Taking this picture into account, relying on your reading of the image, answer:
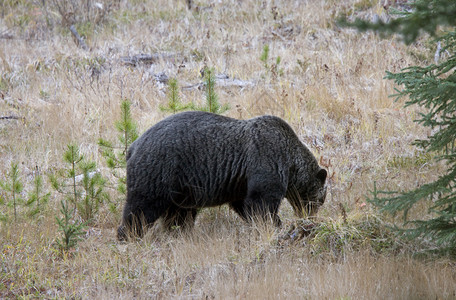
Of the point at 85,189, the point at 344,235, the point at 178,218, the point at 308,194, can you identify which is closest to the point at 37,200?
the point at 85,189

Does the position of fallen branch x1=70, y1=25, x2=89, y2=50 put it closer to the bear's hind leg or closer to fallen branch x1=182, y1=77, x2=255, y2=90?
fallen branch x1=182, y1=77, x2=255, y2=90

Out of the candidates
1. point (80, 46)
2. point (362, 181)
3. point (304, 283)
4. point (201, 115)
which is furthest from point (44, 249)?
point (80, 46)

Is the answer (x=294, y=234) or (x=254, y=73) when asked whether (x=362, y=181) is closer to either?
(x=294, y=234)

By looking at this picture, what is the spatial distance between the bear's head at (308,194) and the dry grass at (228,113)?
0.19 m

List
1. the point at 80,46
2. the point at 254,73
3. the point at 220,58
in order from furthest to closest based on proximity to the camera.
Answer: the point at 80,46, the point at 220,58, the point at 254,73

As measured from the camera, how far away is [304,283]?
17.4 ft

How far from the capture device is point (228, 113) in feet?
35.3

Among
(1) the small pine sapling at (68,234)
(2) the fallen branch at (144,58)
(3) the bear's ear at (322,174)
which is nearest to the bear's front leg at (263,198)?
(3) the bear's ear at (322,174)

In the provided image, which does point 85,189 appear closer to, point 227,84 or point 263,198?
point 263,198

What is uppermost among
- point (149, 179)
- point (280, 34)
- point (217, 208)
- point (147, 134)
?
point (280, 34)

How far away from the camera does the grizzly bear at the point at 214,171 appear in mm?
6668

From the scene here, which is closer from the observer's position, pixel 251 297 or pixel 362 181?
pixel 251 297

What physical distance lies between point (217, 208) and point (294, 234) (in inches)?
73.0

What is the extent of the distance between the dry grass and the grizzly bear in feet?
1.03
